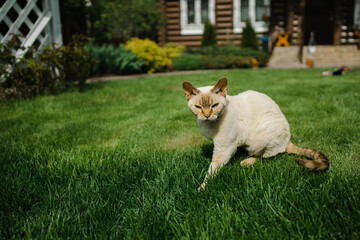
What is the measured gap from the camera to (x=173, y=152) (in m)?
2.52

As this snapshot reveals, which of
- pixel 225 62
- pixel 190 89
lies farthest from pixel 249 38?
pixel 190 89

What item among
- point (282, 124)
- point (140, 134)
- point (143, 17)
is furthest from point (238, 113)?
point (143, 17)

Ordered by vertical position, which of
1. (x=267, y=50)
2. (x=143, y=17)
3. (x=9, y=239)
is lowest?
(x=9, y=239)

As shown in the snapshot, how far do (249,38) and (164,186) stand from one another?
41.6ft

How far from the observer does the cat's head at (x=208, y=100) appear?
188 cm

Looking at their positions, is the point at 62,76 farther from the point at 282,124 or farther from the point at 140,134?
the point at 282,124

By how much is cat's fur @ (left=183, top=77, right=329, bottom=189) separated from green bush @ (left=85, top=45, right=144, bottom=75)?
8148 mm

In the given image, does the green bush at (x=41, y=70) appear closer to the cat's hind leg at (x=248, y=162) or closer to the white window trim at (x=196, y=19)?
the cat's hind leg at (x=248, y=162)

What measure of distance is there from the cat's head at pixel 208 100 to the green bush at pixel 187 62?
30.0 feet

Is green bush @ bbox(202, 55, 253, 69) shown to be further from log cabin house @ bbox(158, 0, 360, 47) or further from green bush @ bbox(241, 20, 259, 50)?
log cabin house @ bbox(158, 0, 360, 47)

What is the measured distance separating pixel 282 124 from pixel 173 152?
1.00 metres

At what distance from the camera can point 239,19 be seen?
1445 centimetres

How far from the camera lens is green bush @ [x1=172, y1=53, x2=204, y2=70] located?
10883 millimetres

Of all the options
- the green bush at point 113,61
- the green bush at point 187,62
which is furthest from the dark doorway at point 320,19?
the green bush at point 113,61
